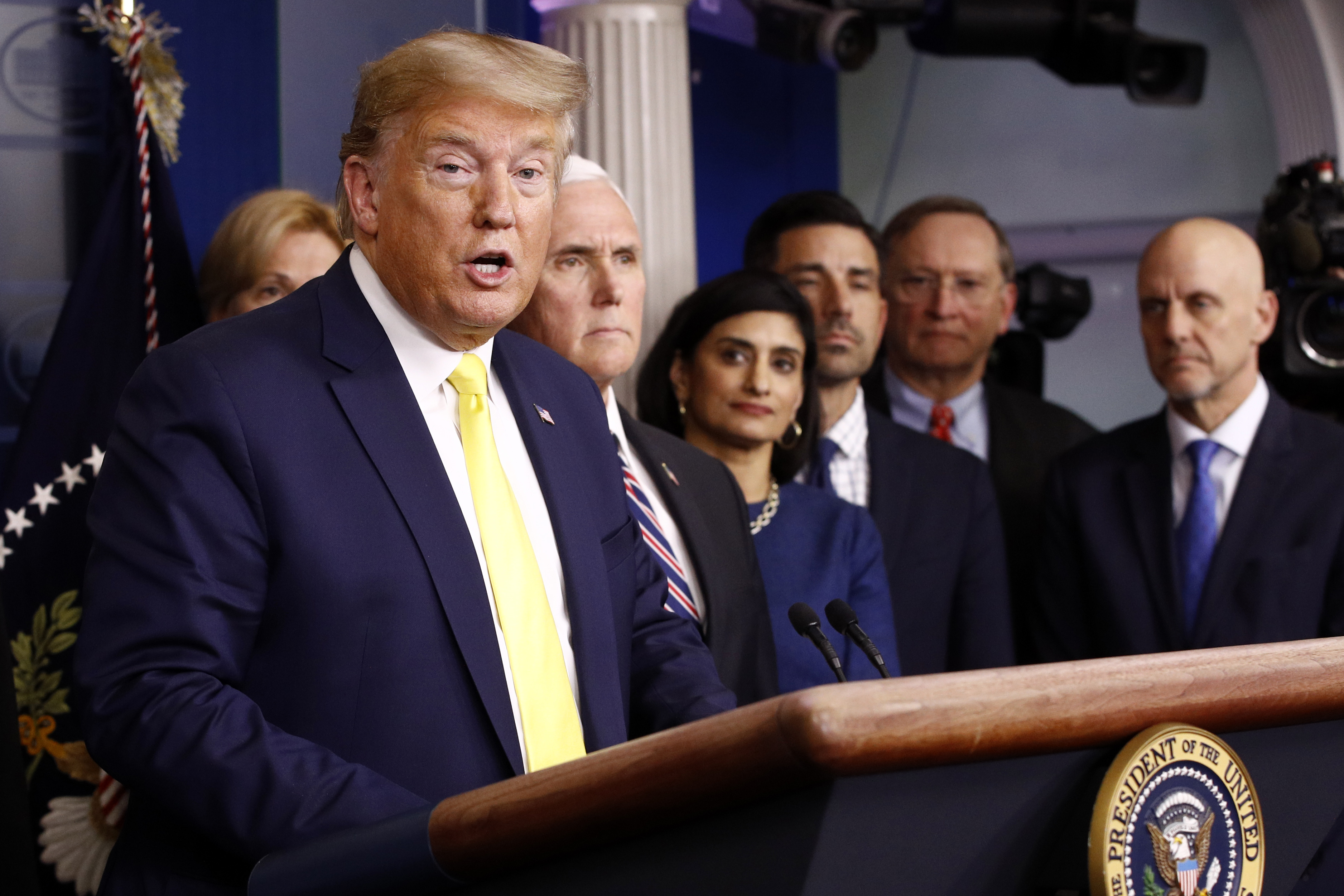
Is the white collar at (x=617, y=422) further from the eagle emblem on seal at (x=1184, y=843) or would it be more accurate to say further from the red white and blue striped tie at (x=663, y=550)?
the eagle emblem on seal at (x=1184, y=843)

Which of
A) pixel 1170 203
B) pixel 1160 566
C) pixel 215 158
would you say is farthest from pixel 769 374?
pixel 1170 203

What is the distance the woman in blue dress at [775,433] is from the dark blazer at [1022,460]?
564 mm

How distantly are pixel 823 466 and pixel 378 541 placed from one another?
1704 mm

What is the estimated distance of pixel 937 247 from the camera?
3.42m

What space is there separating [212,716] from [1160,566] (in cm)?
202

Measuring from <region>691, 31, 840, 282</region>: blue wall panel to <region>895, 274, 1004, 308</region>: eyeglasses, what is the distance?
163 cm

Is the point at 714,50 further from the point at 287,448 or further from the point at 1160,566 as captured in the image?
the point at 287,448

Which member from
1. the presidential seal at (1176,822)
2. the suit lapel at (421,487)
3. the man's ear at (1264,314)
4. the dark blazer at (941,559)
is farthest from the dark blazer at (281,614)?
the man's ear at (1264,314)

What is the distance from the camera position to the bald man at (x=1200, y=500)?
258cm

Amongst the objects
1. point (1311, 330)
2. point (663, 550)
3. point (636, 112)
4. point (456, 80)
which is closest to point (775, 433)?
point (663, 550)

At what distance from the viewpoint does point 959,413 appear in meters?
3.33

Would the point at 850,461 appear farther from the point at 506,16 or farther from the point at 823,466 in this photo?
the point at 506,16

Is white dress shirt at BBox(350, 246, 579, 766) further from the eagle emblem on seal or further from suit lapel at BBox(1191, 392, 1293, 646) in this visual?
suit lapel at BBox(1191, 392, 1293, 646)

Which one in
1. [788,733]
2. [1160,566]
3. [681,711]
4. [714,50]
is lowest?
[1160,566]
